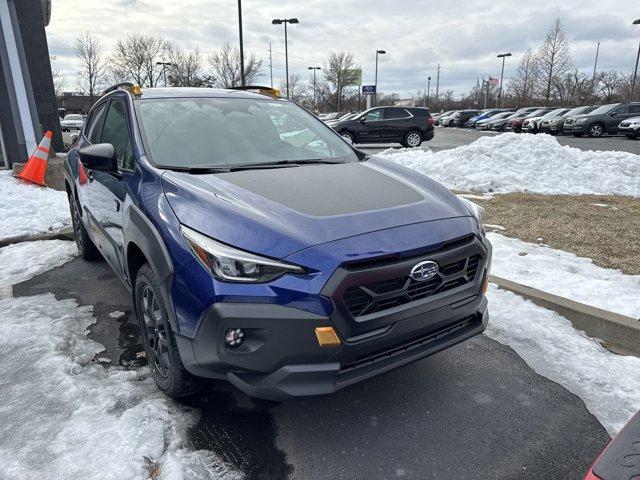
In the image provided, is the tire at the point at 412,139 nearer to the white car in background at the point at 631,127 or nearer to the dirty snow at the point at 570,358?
the white car in background at the point at 631,127

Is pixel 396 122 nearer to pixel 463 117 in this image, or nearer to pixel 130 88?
pixel 130 88

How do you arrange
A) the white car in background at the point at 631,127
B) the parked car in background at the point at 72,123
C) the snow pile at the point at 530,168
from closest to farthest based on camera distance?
the snow pile at the point at 530,168, the white car in background at the point at 631,127, the parked car in background at the point at 72,123

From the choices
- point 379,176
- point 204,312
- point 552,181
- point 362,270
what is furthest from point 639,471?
point 552,181

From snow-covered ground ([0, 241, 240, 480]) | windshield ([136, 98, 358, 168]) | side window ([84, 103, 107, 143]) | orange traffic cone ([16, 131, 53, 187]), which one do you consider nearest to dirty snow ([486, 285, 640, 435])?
windshield ([136, 98, 358, 168])

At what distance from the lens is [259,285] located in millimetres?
2088

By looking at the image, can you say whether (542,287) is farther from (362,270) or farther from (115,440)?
(115,440)

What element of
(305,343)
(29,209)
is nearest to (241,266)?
(305,343)

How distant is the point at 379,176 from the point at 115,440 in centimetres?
213

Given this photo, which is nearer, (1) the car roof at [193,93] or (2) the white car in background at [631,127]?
(1) the car roof at [193,93]

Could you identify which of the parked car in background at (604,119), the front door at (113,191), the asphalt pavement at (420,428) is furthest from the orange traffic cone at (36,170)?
the parked car in background at (604,119)

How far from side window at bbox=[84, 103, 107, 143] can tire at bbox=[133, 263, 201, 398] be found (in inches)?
83.2

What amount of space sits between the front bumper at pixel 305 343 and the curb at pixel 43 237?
467 cm

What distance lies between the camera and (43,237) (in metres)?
6.00

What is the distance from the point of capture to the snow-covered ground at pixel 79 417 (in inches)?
88.0
